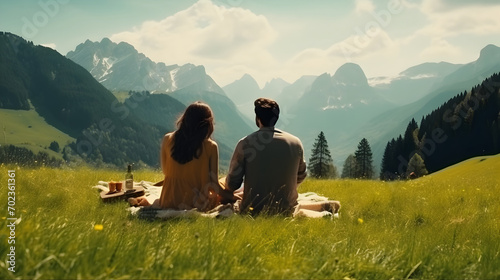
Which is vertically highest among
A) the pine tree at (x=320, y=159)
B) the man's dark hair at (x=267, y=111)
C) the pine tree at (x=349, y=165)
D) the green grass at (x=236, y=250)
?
the man's dark hair at (x=267, y=111)

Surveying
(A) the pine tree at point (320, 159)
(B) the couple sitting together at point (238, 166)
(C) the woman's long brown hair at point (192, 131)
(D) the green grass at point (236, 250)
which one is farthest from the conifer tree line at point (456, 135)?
(D) the green grass at point (236, 250)

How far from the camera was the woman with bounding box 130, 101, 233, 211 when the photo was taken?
8.60m

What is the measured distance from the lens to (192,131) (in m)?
8.55

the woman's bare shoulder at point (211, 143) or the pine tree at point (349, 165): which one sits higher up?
the woman's bare shoulder at point (211, 143)

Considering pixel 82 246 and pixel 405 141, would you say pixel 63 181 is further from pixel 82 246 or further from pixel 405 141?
pixel 405 141

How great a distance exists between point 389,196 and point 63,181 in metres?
8.64

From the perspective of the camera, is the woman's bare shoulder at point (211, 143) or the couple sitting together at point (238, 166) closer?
the couple sitting together at point (238, 166)

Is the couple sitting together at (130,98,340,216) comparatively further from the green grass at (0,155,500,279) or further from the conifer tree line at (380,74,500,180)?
the conifer tree line at (380,74,500,180)

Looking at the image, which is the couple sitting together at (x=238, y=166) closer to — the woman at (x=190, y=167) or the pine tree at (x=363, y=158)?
the woman at (x=190, y=167)

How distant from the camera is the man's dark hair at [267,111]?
8312 mm

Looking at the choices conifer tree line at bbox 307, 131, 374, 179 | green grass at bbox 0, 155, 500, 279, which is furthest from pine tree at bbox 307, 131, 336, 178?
green grass at bbox 0, 155, 500, 279

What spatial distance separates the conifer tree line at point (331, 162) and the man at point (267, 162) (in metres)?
61.8

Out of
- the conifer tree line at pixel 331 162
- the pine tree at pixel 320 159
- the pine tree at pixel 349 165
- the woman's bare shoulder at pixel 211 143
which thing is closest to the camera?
the woman's bare shoulder at pixel 211 143

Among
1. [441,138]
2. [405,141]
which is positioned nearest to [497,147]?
[441,138]
